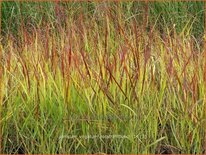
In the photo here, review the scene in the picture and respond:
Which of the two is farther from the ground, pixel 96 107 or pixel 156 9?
pixel 156 9

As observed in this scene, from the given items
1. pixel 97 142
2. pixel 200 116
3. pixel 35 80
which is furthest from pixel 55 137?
pixel 200 116

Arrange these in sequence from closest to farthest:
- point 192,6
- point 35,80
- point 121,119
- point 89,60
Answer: point 121,119 < point 35,80 < point 89,60 < point 192,6

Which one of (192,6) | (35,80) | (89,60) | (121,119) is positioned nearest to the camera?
(121,119)

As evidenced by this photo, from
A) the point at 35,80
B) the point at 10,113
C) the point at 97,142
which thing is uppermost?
the point at 35,80

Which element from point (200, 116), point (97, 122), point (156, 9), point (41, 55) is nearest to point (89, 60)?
point (41, 55)

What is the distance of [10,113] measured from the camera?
8.63 ft

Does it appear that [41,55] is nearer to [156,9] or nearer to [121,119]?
[121,119]

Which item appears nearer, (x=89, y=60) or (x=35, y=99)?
(x=35, y=99)

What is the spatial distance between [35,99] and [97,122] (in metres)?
0.41

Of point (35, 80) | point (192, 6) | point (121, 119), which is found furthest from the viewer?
point (192, 6)

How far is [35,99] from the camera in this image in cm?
273

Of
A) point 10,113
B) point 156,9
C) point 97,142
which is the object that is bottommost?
point 97,142

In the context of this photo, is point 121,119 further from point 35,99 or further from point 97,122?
point 35,99

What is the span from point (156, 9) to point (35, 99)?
273 centimetres
